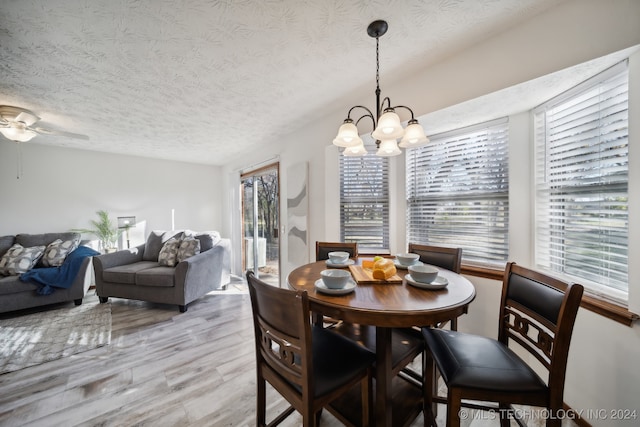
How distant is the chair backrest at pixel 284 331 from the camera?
0.89 metres

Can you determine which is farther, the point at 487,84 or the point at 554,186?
the point at 554,186

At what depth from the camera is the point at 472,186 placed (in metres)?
2.12

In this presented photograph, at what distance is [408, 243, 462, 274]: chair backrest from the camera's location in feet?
5.79

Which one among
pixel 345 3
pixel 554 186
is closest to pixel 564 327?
pixel 554 186

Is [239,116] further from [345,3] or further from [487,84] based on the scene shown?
[487,84]

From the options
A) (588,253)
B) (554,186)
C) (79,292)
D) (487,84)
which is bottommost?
(79,292)

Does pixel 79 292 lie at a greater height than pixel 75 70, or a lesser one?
lesser

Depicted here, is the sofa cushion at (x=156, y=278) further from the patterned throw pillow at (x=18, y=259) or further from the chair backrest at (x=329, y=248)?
the chair backrest at (x=329, y=248)

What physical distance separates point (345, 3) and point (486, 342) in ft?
6.27

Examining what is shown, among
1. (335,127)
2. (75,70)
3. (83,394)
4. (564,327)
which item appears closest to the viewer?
(564,327)

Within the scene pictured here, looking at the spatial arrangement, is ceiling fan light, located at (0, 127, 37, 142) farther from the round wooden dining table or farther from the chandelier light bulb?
the round wooden dining table

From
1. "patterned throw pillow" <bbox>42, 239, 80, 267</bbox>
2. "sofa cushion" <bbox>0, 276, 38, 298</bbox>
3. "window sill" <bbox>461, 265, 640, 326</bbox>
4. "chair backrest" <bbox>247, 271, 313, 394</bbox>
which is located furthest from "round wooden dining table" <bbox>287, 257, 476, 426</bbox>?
"patterned throw pillow" <bbox>42, 239, 80, 267</bbox>

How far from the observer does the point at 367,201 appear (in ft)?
8.86

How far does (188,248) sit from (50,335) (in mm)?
1469
